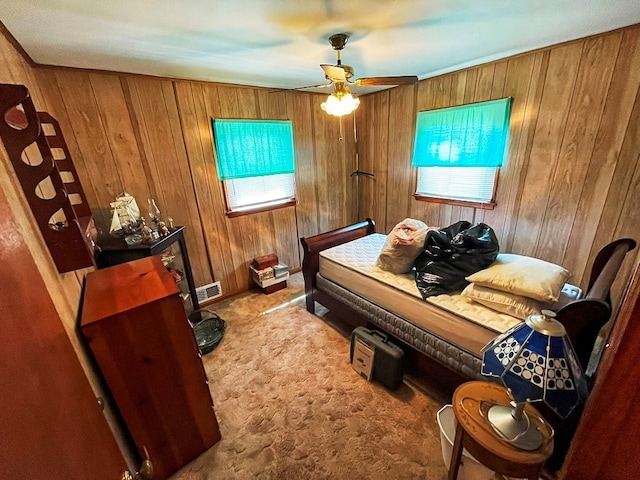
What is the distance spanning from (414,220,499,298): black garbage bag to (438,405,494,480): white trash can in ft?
2.24

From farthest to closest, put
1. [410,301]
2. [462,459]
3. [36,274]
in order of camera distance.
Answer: [410,301] < [462,459] < [36,274]

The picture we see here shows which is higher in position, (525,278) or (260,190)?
(260,190)

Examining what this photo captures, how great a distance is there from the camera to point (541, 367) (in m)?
0.85

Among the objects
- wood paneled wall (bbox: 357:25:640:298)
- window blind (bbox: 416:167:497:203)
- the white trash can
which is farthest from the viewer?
window blind (bbox: 416:167:497:203)

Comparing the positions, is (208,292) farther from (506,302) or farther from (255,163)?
(506,302)

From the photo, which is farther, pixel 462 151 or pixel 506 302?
pixel 462 151

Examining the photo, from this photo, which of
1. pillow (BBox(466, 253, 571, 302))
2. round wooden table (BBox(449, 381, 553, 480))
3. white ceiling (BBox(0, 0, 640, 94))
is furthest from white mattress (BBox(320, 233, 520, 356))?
white ceiling (BBox(0, 0, 640, 94))

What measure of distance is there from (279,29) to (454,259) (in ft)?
6.13

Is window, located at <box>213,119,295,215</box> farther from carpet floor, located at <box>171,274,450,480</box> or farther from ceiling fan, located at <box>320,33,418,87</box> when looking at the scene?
carpet floor, located at <box>171,274,450,480</box>

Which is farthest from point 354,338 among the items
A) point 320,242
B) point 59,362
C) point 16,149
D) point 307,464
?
point 16,149

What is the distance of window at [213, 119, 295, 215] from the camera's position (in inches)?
110

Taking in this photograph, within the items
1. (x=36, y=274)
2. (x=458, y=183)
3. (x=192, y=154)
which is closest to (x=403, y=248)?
(x=458, y=183)

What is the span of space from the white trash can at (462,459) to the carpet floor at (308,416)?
24cm

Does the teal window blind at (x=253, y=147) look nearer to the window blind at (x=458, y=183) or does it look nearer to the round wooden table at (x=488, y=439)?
the window blind at (x=458, y=183)
